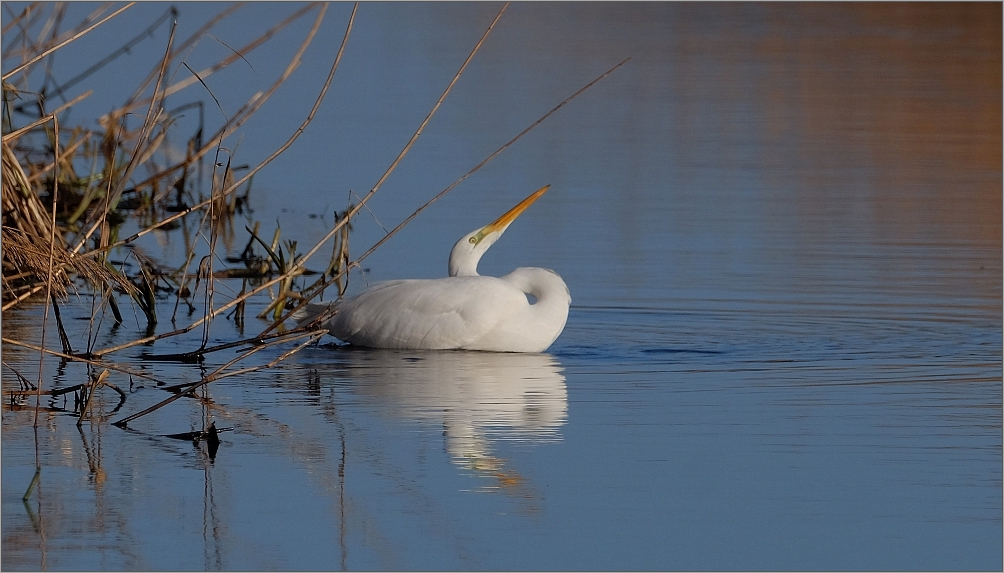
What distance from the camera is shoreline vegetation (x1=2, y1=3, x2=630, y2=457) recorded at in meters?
5.36

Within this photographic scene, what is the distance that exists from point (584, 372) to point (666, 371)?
317 millimetres

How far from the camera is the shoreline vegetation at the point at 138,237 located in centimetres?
536

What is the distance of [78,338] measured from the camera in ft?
22.9

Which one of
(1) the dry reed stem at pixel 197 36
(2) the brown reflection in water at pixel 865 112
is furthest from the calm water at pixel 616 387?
(1) the dry reed stem at pixel 197 36

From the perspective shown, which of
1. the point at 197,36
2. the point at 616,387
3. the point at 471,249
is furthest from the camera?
the point at 471,249

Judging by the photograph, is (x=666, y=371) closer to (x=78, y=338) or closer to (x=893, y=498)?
(x=893, y=498)

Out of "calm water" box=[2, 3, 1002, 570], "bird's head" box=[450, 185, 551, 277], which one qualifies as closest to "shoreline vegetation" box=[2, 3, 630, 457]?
"calm water" box=[2, 3, 1002, 570]

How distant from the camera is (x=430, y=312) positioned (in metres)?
7.05

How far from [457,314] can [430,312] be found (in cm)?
12

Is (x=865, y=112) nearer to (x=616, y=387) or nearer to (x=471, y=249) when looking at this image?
(x=471, y=249)

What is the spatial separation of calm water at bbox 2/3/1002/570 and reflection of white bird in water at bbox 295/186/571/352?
0.09 meters

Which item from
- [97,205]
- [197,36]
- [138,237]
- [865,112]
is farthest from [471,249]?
[865,112]

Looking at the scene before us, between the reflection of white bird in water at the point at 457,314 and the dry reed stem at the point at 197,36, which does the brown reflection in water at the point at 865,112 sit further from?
the dry reed stem at the point at 197,36

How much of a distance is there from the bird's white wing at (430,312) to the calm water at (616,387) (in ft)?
0.29
